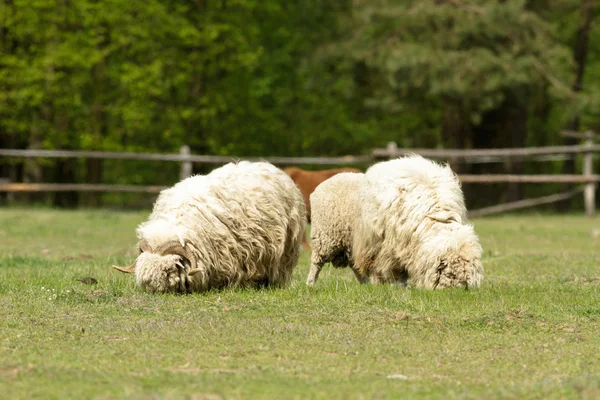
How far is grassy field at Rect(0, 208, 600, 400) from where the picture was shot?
5.46 m

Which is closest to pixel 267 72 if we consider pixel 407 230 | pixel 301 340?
pixel 407 230

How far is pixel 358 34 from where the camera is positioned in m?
27.7

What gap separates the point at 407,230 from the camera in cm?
913

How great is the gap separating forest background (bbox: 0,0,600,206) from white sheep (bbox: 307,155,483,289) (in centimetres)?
1541

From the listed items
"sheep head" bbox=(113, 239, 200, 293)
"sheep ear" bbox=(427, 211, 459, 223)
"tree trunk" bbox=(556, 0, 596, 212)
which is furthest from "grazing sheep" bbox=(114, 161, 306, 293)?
"tree trunk" bbox=(556, 0, 596, 212)

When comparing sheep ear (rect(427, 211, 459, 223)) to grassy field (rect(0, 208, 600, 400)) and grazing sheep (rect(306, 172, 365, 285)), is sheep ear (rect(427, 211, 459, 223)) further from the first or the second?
grazing sheep (rect(306, 172, 365, 285))

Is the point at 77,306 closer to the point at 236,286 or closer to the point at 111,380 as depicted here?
the point at 236,286

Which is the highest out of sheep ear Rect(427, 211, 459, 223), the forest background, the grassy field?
the forest background

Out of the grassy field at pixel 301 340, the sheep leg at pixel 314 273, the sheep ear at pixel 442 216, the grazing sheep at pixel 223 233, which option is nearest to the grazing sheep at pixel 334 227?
the sheep leg at pixel 314 273

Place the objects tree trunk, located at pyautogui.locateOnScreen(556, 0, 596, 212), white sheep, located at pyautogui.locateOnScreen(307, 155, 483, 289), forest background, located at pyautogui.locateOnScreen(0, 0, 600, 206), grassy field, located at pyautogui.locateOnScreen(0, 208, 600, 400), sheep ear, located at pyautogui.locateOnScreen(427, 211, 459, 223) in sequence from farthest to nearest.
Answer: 1. tree trunk, located at pyautogui.locateOnScreen(556, 0, 596, 212)
2. forest background, located at pyautogui.locateOnScreen(0, 0, 600, 206)
3. sheep ear, located at pyautogui.locateOnScreen(427, 211, 459, 223)
4. white sheep, located at pyautogui.locateOnScreen(307, 155, 483, 289)
5. grassy field, located at pyautogui.locateOnScreen(0, 208, 600, 400)

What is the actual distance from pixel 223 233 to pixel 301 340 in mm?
2179

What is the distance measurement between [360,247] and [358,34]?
18.7m

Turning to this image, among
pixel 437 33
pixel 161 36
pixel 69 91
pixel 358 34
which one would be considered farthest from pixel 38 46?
pixel 437 33

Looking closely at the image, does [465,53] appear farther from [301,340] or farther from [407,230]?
[301,340]
